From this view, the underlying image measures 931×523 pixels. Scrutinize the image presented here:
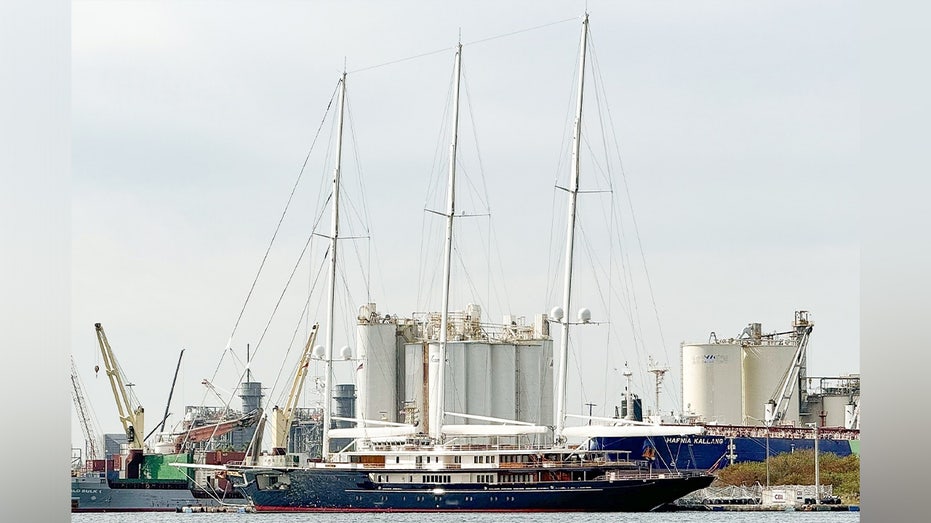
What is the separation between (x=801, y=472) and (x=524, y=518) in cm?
1784

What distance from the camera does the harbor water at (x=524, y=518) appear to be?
1368 inches

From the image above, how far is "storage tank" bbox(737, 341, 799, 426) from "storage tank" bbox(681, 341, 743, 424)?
21.5 inches

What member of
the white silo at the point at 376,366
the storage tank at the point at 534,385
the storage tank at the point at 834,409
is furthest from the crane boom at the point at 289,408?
the storage tank at the point at 834,409

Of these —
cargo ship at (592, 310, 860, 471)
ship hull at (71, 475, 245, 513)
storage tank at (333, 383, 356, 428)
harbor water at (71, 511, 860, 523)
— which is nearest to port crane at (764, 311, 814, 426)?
cargo ship at (592, 310, 860, 471)

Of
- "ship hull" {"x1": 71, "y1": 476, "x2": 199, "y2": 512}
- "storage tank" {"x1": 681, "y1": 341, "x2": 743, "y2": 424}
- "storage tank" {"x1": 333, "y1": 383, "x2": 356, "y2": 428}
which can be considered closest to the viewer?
"ship hull" {"x1": 71, "y1": 476, "x2": 199, "y2": 512}

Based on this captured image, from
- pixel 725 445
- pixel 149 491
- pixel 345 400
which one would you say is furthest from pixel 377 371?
pixel 345 400

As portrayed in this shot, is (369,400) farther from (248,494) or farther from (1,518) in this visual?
(1,518)

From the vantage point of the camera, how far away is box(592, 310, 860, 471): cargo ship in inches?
1937

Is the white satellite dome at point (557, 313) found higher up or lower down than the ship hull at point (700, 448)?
higher up

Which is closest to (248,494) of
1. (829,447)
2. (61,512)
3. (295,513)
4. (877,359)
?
(295,513)

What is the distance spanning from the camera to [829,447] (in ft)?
163

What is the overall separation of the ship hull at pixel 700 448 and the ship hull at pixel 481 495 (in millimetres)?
7595

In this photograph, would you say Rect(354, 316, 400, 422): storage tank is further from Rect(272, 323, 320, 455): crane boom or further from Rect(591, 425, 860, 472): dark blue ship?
Rect(591, 425, 860, 472): dark blue ship

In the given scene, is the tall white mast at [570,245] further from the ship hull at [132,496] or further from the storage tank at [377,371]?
the ship hull at [132,496]
